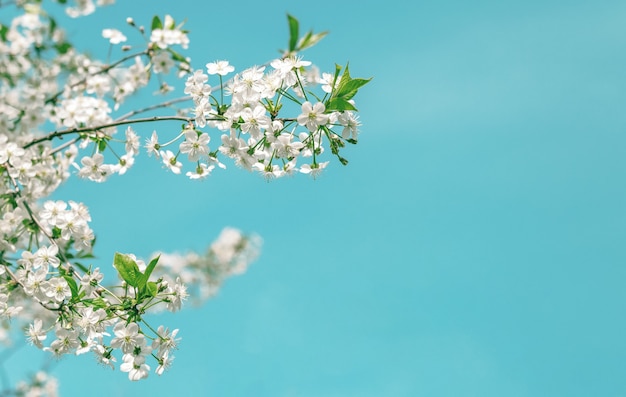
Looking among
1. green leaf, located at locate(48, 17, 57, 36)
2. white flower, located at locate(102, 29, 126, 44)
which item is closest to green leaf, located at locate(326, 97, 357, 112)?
white flower, located at locate(102, 29, 126, 44)

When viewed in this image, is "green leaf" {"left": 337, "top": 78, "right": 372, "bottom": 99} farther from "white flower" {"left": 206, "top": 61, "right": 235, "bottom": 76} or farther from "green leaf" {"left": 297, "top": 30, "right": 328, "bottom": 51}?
"white flower" {"left": 206, "top": 61, "right": 235, "bottom": 76}

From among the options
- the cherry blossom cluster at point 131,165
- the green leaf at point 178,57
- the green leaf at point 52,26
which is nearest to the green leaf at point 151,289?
the cherry blossom cluster at point 131,165

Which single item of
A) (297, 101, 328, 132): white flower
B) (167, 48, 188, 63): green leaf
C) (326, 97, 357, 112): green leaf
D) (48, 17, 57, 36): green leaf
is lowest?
(297, 101, 328, 132): white flower

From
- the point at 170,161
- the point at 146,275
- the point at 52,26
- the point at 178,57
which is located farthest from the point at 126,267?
the point at 52,26

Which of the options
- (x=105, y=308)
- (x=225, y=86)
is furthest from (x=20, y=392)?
(x=225, y=86)

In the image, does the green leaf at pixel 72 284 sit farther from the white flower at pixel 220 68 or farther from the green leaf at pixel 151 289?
the white flower at pixel 220 68

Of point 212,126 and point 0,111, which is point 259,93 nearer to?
point 212,126
